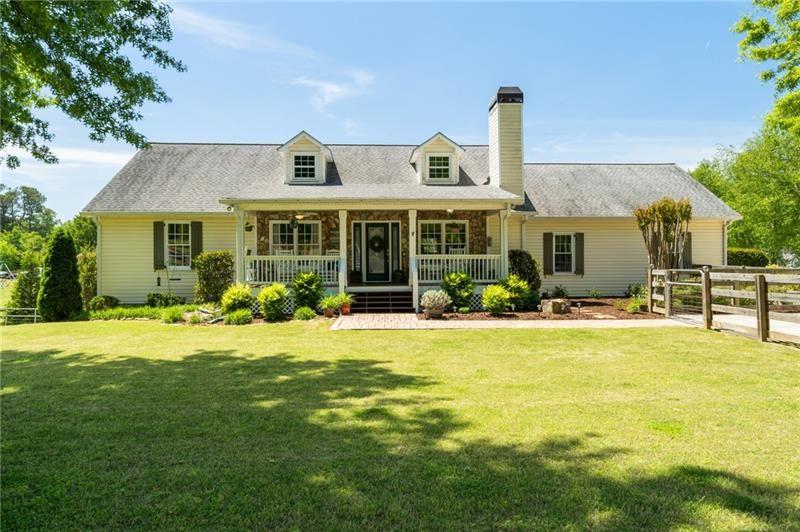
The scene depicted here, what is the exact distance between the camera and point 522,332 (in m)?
10.2

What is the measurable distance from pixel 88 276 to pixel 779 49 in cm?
2384

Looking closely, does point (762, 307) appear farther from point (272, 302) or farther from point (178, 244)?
point (178, 244)

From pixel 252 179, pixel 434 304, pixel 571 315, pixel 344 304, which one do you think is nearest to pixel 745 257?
pixel 571 315

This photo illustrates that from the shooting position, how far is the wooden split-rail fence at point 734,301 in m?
8.62

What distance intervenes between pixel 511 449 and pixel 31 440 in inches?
160

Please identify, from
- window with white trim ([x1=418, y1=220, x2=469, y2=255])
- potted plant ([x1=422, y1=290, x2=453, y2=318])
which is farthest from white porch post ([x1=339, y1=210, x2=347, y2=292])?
window with white trim ([x1=418, y1=220, x2=469, y2=255])

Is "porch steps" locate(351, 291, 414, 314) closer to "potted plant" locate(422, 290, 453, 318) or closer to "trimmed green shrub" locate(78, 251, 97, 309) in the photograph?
"potted plant" locate(422, 290, 453, 318)

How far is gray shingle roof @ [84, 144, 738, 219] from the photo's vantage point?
53.1 feet

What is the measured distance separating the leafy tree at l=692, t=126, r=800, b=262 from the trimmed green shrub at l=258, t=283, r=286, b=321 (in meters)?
29.1

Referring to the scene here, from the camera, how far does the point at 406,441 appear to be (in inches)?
158

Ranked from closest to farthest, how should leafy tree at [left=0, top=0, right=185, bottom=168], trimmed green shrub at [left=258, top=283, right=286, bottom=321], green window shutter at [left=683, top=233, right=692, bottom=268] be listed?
leafy tree at [left=0, top=0, right=185, bottom=168], trimmed green shrub at [left=258, top=283, right=286, bottom=321], green window shutter at [left=683, top=233, right=692, bottom=268]

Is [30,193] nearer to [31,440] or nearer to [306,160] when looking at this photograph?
[306,160]

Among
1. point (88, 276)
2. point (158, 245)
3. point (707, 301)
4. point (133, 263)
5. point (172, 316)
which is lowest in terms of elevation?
point (172, 316)

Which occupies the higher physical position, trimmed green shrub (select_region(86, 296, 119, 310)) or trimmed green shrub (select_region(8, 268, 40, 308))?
trimmed green shrub (select_region(8, 268, 40, 308))
